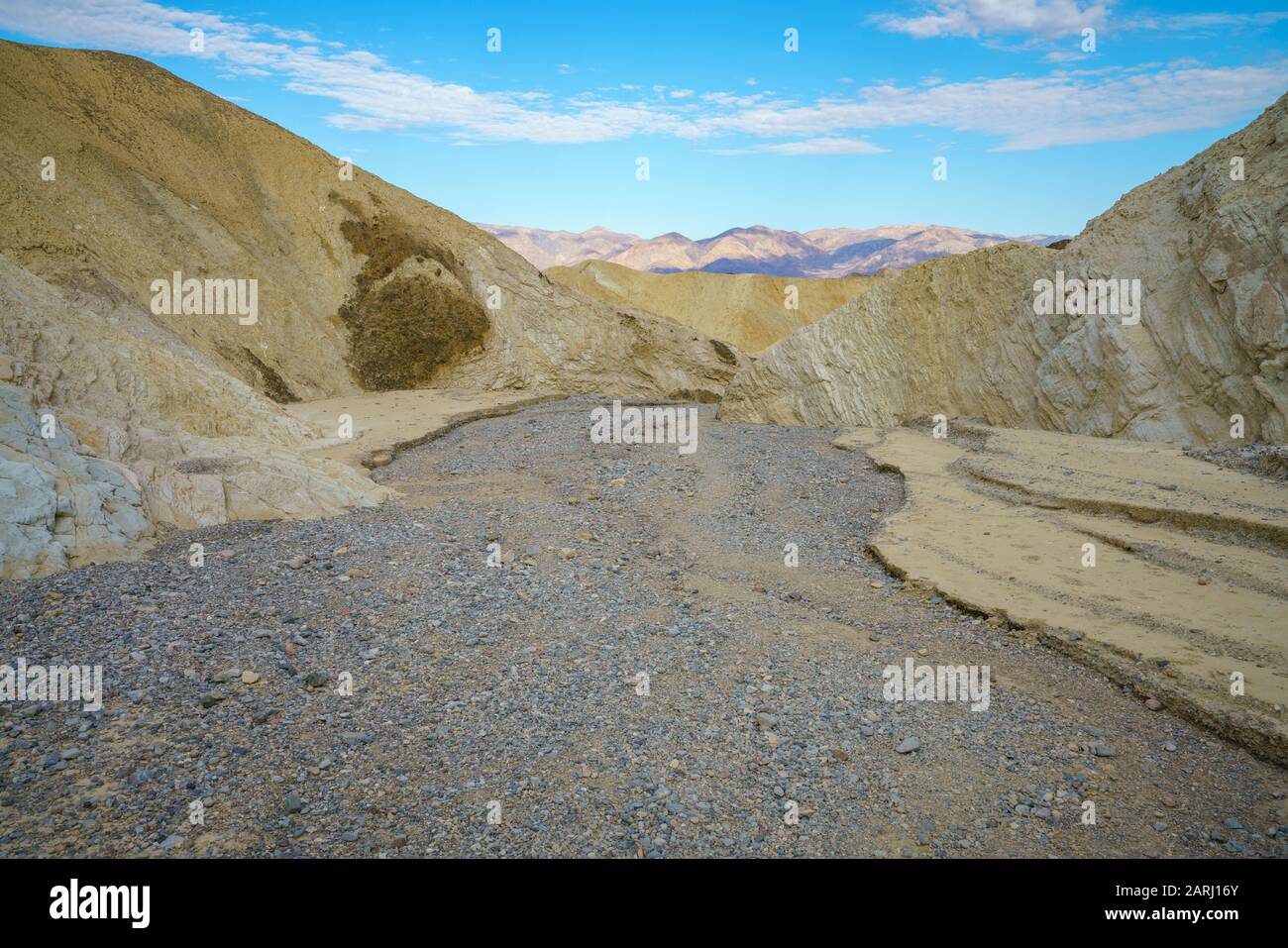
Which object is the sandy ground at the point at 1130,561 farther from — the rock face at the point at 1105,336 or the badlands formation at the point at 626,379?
the rock face at the point at 1105,336

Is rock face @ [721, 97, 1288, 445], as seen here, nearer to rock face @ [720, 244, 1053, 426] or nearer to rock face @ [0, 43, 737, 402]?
rock face @ [720, 244, 1053, 426]

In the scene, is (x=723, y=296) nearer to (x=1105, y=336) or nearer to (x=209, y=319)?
(x=209, y=319)

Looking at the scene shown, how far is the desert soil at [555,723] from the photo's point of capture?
182 inches

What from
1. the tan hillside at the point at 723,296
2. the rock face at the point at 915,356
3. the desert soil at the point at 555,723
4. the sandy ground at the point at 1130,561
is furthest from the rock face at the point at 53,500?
the tan hillside at the point at 723,296

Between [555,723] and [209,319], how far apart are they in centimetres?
1907

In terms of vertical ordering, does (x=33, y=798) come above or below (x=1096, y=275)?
below

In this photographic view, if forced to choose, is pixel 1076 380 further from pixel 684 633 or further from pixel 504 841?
pixel 504 841

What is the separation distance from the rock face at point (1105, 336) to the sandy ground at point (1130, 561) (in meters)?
1.38

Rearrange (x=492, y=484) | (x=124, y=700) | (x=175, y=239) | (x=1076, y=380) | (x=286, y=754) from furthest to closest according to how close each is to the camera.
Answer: (x=175, y=239) < (x=1076, y=380) < (x=492, y=484) < (x=124, y=700) < (x=286, y=754)

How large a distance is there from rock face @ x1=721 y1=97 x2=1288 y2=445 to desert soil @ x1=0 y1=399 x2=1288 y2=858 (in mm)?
7820

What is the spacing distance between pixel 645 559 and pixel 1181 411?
973 cm

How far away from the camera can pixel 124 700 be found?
5484mm

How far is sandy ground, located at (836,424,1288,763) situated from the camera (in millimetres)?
6176

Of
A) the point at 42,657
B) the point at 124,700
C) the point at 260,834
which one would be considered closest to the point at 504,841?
the point at 260,834
